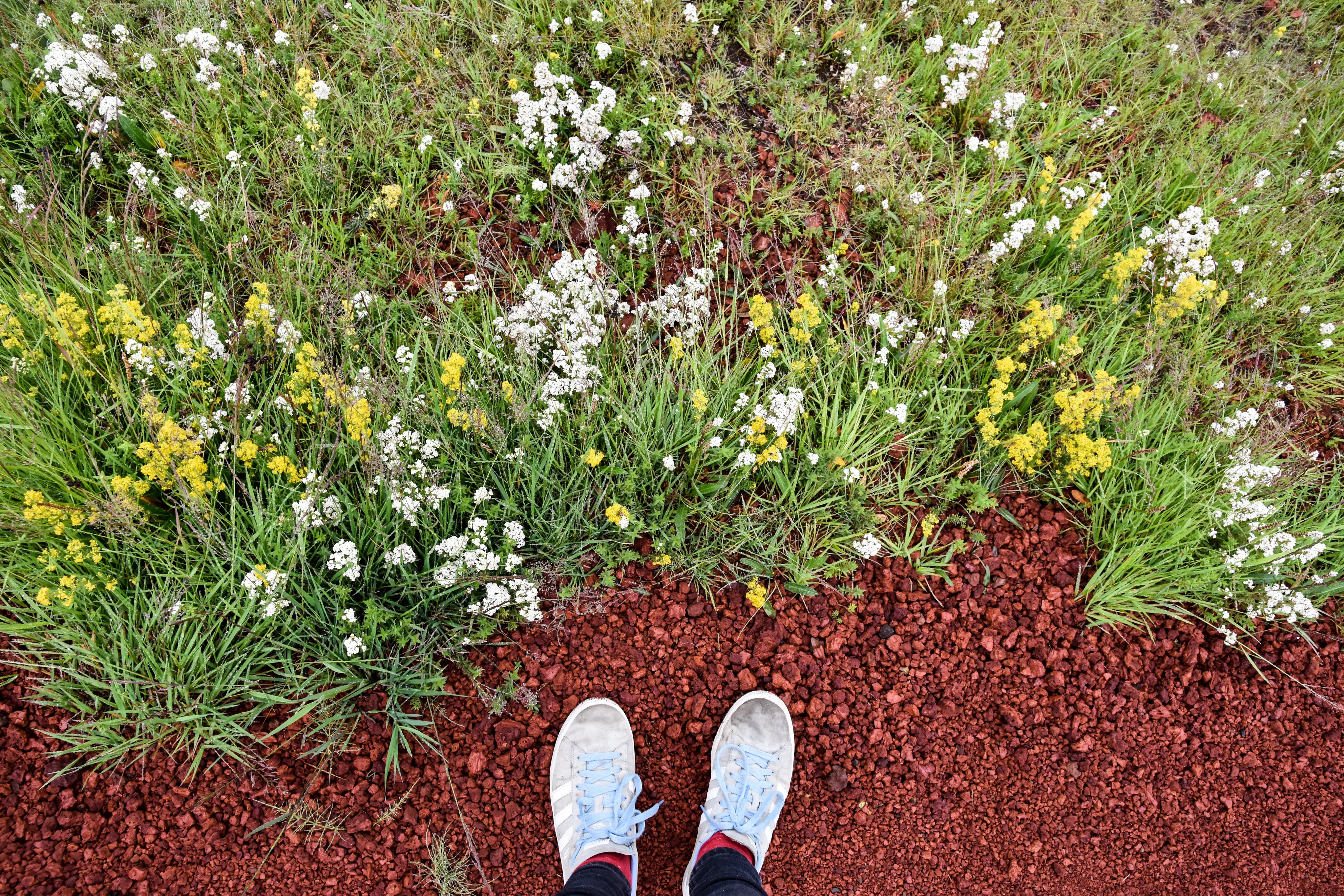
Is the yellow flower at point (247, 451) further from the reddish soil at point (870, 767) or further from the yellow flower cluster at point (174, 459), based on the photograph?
the reddish soil at point (870, 767)

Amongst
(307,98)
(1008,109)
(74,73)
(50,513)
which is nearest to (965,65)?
(1008,109)

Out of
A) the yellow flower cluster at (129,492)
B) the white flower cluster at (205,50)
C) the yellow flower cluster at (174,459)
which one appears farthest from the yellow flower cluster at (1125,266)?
the white flower cluster at (205,50)

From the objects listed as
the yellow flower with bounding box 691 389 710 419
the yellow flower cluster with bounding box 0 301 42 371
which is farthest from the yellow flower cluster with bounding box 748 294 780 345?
the yellow flower cluster with bounding box 0 301 42 371

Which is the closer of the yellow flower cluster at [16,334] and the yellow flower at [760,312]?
the yellow flower cluster at [16,334]

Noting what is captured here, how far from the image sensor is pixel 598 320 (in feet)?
9.23

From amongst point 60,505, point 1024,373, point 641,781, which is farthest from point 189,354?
point 1024,373

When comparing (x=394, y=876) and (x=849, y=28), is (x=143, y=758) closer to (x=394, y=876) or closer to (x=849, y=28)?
(x=394, y=876)

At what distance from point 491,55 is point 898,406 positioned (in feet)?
9.18

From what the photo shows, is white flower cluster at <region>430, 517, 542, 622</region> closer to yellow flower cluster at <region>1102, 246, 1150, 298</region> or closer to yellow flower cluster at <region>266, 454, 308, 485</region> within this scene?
yellow flower cluster at <region>266, 454, 308, 485</region>

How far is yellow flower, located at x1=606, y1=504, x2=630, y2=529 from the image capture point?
2.49 m

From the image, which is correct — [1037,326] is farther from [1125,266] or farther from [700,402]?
[700,402]

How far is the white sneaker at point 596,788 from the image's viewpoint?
240 cm

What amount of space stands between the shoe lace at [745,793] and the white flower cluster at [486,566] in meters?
0.89

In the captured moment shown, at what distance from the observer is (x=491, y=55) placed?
361cm
